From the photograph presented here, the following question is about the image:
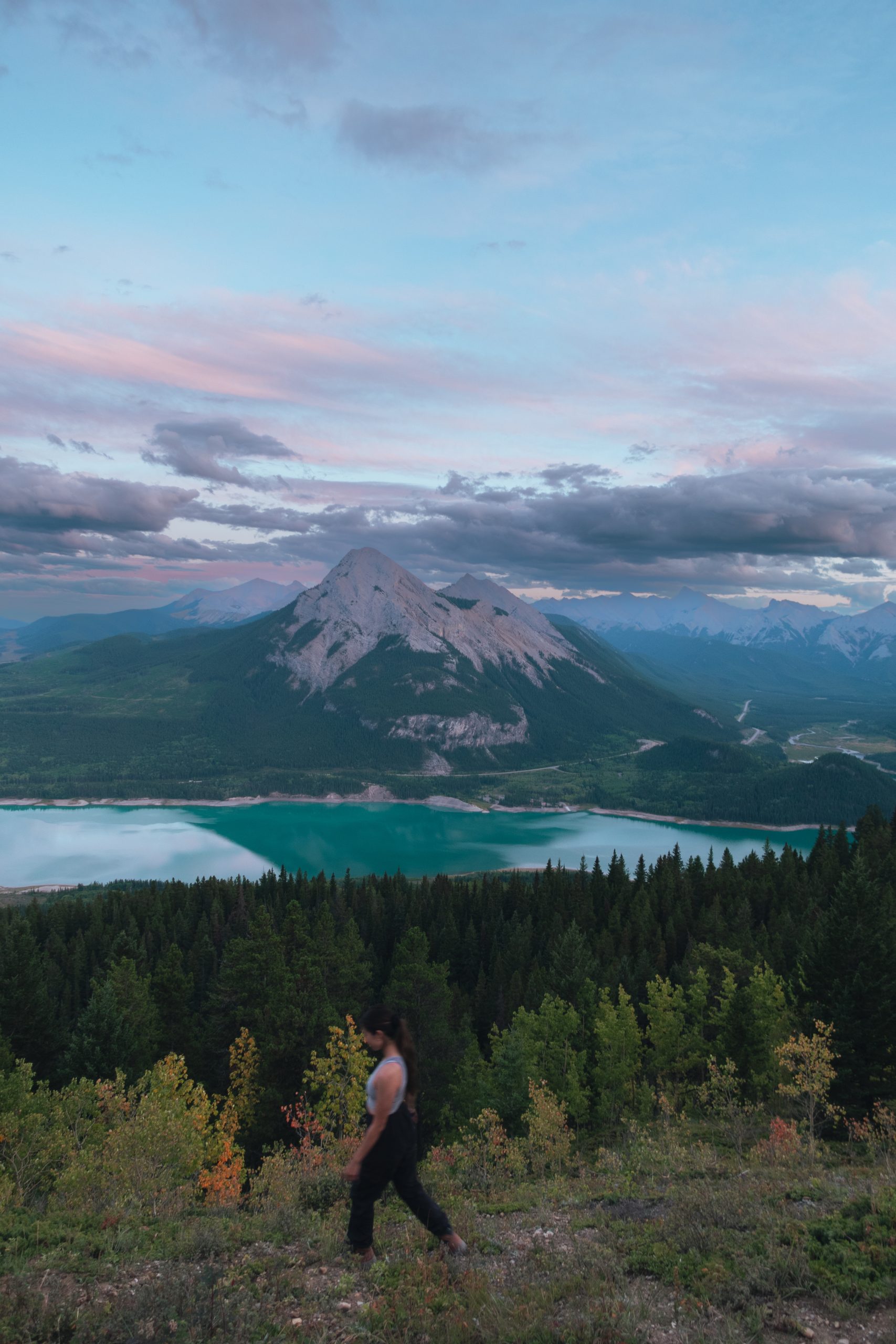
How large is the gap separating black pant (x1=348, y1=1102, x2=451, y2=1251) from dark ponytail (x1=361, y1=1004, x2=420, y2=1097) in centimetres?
56

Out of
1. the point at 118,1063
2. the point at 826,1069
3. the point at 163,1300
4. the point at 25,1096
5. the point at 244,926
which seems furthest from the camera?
the point at 244,926

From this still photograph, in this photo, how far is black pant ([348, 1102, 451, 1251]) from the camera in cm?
1014

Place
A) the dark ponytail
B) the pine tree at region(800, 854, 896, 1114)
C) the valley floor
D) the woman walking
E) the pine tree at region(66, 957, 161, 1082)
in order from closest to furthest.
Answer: the valley floor < the woman walking < the dark ponytail < the pine tree at region(800, 854, 896, 1114) < the pine tree at region(66, 957, 161, 1082)

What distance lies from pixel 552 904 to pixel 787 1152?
243 feet

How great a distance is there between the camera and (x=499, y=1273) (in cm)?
1122

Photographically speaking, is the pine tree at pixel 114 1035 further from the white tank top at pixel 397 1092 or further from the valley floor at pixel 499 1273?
the white tank top at pixel 397 1092

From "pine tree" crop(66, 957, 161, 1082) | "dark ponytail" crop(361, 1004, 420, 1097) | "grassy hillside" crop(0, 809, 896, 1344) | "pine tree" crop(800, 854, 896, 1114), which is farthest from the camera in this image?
"pine tree" crop(66, 957, 161, 1082)

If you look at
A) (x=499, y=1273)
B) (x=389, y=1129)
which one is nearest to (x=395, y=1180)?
(x=389, y=1129)

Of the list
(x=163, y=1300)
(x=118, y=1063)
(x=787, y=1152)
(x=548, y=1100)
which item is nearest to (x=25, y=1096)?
(x=118, y=1063)

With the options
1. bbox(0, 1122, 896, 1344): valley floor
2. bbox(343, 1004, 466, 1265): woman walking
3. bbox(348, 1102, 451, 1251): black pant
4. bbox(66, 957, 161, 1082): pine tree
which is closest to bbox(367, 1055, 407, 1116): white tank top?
bbox(343, 1004, 466, 1265): woman walking

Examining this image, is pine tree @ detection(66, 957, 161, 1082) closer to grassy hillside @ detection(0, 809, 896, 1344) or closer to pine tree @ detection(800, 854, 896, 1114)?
grassy hillside @ detection(0, 809, 896, 1344)

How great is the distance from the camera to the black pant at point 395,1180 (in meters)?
10.1

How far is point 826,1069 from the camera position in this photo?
1066 inches

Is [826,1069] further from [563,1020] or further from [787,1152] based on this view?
[563,1020]
